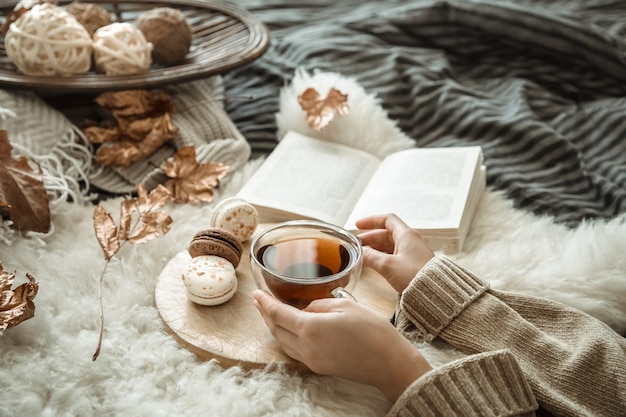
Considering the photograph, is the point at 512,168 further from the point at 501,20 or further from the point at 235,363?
the point at 235,363

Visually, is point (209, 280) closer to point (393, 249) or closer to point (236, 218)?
point (236, 218)

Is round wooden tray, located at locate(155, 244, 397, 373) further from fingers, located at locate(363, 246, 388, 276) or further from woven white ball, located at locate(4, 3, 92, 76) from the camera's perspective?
woven white ball, located at locate(4, 3, 92, 76)

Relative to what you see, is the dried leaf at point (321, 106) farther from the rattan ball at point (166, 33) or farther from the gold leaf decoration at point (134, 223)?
the gold leaf decoration at point (134, 223)

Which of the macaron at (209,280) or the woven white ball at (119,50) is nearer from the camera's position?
the macaron at (209,280)

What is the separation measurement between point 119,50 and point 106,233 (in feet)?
1.21

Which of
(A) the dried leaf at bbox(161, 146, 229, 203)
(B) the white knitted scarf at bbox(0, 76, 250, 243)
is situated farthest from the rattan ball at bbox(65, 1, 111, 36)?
(A) the dried leaf at bbox(161, 146, 229, 203)

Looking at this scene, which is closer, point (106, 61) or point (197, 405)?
point (197, 405)

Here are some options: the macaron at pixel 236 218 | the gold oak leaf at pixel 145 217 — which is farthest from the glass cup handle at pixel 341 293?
the gold oak leaf at pixel 145 217

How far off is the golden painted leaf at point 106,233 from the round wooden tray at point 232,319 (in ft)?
0.30

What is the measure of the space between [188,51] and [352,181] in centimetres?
43

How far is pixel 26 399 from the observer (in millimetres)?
681

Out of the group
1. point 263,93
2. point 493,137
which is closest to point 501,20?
point 493,137

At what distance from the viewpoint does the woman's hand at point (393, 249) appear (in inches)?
32.8

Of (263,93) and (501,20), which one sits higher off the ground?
(501,20)
